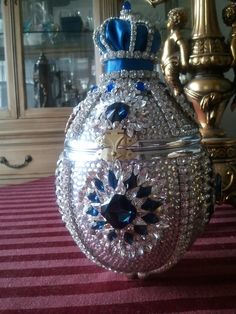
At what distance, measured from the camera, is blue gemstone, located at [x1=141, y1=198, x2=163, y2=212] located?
11.3 inches

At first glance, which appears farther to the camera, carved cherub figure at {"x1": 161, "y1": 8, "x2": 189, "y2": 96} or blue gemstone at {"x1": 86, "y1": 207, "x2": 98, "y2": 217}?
carved cherub figure at {"x1": 161, "y1": 8, "x2": 189, "y2": 96}

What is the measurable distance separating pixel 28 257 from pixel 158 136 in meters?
0.18

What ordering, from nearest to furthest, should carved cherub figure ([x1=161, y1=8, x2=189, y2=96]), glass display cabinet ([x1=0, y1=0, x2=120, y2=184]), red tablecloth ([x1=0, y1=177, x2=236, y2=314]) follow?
red tablecloth ([x1=0, y1=177, x2=236, y2=314]) < carved cherub figure ([x1=161, y1=8, x2=189, y2=96]) < glass display cabinet ([x1=0, y1=0, x2=120, y2=184])

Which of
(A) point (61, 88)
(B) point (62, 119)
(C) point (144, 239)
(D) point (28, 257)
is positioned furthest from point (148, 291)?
(A) point (61, 88)

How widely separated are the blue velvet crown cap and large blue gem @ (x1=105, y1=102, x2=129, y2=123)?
35mm

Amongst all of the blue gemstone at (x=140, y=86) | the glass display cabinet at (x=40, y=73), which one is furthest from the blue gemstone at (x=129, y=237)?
the glass display cabinet at (x=40, y=73)

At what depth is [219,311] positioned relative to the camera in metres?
0.27

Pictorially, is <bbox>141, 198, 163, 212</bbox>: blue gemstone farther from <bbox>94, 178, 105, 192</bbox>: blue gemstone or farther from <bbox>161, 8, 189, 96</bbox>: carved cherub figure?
<bbox>161, 8, 189, 96</bbox>: carved cherub figure

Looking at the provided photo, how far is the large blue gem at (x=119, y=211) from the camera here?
0.95 feet

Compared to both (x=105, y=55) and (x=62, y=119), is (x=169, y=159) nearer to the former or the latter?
(x=105, y=55)

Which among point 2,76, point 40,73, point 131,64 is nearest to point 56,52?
point 40,73

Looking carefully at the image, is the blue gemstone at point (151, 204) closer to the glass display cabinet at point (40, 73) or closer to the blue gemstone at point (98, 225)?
the blue gemstone at point (98, 225)

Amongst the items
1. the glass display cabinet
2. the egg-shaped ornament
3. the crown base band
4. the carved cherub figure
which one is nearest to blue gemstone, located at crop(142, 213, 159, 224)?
the egg-shaped ornament

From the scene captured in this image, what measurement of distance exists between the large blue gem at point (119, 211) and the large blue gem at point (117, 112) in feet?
0.17
